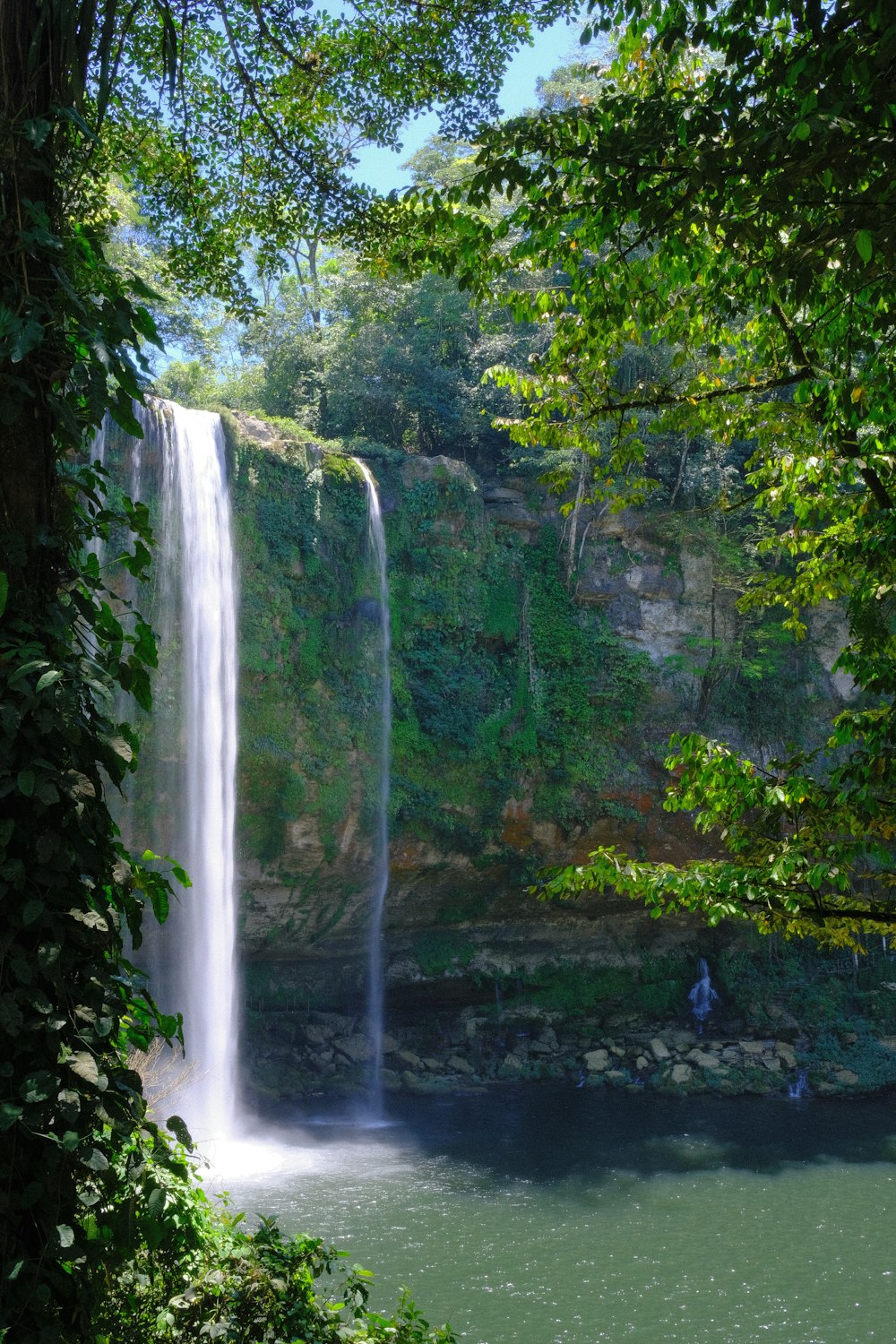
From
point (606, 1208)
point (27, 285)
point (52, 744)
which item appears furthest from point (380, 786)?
point (27, 285)

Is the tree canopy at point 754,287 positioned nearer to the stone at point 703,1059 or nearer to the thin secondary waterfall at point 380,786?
the thin secondary waterfall at point 380,786

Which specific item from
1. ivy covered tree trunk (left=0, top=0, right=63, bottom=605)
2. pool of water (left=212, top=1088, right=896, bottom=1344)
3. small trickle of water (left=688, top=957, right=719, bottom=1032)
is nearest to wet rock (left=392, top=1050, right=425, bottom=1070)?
pool of water (left=212, top=1088, right=896, bottom=1344)

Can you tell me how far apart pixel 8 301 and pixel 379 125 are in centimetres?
333

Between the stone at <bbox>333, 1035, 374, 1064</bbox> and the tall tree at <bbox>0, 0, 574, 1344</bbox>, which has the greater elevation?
the tall tree at <bbox>0, 0, 574, 1344</bbox>

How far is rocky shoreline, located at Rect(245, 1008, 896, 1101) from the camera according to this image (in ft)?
51.4

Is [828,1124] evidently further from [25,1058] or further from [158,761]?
[25,1058]

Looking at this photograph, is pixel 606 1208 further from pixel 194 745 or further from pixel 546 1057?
pixel 194 745

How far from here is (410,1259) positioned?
9.68 metres

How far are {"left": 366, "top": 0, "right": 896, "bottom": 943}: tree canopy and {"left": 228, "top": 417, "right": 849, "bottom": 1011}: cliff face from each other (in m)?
10.7

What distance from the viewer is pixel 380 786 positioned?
53.6ft

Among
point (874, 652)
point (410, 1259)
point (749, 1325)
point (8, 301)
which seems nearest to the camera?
point (8, 301)

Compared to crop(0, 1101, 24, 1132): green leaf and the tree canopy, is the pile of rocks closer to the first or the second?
the tree canopy

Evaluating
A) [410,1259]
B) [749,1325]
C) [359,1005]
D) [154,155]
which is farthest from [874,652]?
[359,1005]

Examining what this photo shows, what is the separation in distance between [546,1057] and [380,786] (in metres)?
4.84
